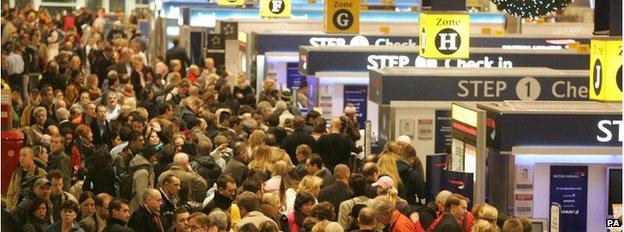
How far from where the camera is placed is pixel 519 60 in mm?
18953

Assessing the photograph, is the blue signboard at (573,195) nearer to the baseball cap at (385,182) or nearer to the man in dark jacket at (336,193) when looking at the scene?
the baseball cap at (385,182)

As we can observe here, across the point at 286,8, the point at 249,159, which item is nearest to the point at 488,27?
the point at 286,8

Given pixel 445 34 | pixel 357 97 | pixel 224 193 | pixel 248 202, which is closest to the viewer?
pixel 248 202

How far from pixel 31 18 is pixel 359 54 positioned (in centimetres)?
2176

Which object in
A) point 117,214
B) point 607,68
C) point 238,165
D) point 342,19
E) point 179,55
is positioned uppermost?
point 607,68

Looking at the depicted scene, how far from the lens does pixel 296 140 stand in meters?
15.4

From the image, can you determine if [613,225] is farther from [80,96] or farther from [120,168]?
[80,96]

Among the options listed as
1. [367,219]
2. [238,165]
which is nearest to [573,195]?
[238,165]

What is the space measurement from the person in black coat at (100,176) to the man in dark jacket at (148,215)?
7.79 ft

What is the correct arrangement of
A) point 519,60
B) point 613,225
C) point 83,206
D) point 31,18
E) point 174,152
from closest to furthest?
point 83,206, point 613,225, point 174,152, point 519,60, point 31,18

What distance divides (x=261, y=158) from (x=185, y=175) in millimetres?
1032

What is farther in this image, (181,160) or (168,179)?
(181,160)

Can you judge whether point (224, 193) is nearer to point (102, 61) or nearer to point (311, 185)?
point (311, 185)

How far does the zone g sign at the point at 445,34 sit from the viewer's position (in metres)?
15.8
